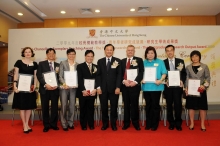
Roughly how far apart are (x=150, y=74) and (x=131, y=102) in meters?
0.67

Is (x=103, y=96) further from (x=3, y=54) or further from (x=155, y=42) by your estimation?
(x=3, y=54)

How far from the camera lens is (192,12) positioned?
6.42 meters

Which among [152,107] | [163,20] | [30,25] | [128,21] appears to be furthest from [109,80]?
[30,25]

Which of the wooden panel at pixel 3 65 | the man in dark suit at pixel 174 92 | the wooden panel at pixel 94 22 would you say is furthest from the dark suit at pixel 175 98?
the wooden panel at pixel 3 65

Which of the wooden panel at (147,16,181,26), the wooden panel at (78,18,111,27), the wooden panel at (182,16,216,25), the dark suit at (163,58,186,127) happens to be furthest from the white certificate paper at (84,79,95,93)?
the wooden panel at (182,16,216,25)

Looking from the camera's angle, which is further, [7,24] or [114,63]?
[7,24]

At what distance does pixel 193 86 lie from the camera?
3576mm

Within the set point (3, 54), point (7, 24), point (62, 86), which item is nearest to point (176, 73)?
point (62, 86)

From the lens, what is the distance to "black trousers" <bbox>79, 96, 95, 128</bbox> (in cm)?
362

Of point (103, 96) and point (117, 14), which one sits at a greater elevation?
point (117, 14)

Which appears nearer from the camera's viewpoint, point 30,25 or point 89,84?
point 89,84

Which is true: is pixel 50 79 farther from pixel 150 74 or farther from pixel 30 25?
pixel 30 25

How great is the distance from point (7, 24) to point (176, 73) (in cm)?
660

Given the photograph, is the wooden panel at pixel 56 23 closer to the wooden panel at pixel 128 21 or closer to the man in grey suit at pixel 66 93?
the wooden panel at pixel 128 21
